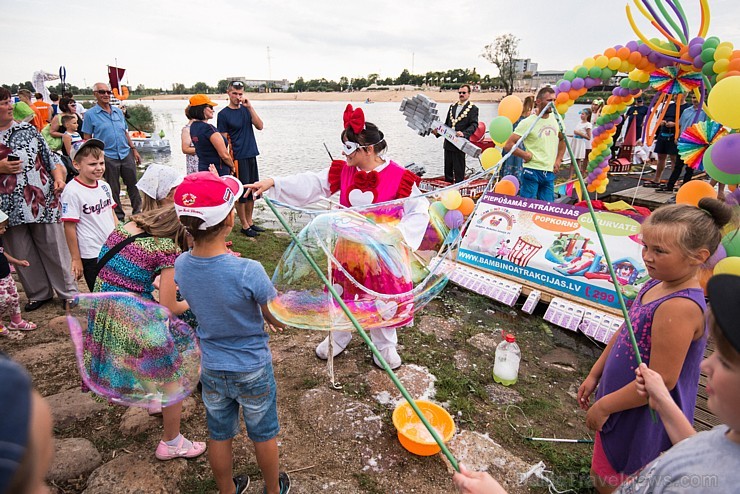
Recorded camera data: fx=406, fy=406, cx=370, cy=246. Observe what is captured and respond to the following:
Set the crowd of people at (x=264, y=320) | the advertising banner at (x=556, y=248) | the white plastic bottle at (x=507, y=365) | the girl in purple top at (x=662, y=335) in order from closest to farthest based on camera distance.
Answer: the crowd of people at (x=264, y=320) → the girl in purple top at (x=662, y=335) → the white plastic bottle at (x=507, y=365) → the advertising banner at (x=556, y=248)

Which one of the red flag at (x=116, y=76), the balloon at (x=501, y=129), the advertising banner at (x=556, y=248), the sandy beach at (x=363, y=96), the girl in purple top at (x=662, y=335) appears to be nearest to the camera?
the girl in purple top at (x=662, y=335)

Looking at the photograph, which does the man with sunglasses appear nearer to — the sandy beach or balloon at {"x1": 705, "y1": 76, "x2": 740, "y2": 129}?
balloon at {"x1": 705, "y1": 76, "x2": 740, "y2": 129}

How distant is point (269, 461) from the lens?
7.23 ft

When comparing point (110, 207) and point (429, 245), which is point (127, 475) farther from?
point (429, 245)

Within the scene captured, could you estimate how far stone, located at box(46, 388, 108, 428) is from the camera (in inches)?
118

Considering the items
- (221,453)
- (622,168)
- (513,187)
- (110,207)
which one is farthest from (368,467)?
(622,168)

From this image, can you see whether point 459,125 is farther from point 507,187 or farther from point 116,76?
point 116,76

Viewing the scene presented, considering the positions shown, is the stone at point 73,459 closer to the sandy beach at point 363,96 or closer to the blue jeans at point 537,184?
the blue jeans at point 537,184

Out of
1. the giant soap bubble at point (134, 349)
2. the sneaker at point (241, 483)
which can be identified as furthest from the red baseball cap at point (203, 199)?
the sneaker at point (241, 483)

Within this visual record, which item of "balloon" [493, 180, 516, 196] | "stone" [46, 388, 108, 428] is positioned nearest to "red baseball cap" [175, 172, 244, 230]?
"stone" [46, 388, 108, 428]

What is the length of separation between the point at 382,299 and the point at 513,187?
3870 millimetres

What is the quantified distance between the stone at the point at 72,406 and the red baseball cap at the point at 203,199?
2.24 meters

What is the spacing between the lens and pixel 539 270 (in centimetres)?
477

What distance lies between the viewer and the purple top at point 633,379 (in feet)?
5.73
